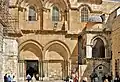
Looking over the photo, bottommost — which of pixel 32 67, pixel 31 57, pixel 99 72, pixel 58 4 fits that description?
pixel 99 72

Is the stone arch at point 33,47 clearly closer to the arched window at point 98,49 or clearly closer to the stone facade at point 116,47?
the arched window at point 98,49

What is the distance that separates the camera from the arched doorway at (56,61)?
38.8m

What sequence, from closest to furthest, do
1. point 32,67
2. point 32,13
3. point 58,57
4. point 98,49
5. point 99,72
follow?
point 99,72 < point 98,49 < point 32,67 < point 58,57 < point 32,13

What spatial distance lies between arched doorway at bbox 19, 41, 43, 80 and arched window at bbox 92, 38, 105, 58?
6.14m

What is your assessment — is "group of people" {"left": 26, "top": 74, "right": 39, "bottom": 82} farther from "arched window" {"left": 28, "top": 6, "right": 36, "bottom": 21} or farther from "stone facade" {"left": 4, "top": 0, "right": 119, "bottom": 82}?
"arched window" {"left": 28, "top": 6, "right": 36, "bottom": 21}

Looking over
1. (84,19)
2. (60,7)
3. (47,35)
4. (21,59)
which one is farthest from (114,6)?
(21,59)

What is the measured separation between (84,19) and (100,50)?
5.46 m

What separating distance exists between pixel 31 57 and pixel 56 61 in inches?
113

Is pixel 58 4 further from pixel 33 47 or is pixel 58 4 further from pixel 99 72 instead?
pixel 99 72

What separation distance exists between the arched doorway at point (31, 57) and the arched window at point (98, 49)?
6.14 meters

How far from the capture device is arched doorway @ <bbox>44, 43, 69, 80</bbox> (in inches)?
1528

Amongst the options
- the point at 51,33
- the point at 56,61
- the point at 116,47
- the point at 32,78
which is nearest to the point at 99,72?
the point at 56,61

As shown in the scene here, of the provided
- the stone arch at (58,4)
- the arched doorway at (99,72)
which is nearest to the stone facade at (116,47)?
the arched doorway at (99,72)

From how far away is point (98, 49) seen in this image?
123 feet
